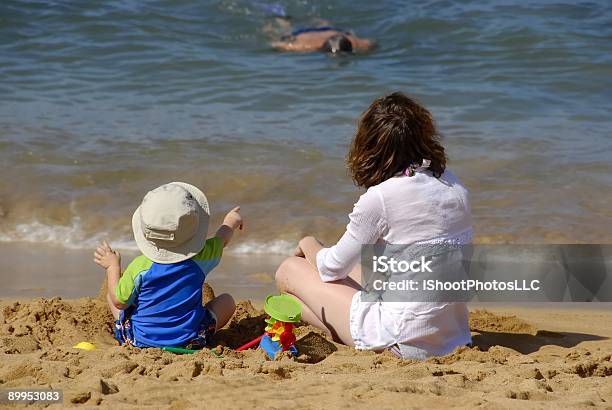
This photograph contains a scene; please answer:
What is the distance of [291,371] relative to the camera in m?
3.31

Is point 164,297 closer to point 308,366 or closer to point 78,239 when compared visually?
point 308,366

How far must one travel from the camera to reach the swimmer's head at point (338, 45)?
37.6 feet

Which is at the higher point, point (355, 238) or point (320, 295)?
point (355, 238)

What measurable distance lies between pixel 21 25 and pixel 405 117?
9.64 meters

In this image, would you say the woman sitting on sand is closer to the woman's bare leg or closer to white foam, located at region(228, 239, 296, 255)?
the woman's bare leg

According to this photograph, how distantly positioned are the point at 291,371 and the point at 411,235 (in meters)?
0.75

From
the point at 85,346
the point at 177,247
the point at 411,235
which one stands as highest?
the point at 411,235

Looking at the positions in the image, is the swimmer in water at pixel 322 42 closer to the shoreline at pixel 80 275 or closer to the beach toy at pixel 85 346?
the shoreline at pixel 80 275

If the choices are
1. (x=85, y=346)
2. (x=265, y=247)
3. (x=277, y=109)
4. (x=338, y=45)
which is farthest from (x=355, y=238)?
(x=338, y=45)

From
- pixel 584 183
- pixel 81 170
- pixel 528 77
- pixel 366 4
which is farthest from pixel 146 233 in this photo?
pixel 366 4

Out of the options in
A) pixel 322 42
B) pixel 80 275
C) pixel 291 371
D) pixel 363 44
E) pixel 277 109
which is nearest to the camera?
pixel 291 371

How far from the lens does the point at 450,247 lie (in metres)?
3.64

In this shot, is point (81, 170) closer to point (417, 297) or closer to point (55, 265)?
point (55, 265)

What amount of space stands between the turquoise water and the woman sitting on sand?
2235 millimetres
